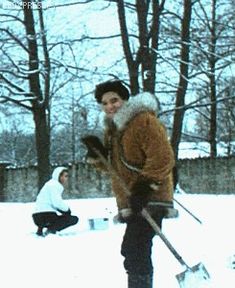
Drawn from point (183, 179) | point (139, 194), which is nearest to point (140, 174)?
point (139, 194)

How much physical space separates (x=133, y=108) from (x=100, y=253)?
370cm

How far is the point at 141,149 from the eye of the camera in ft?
13.9

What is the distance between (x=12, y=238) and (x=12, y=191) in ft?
66.6

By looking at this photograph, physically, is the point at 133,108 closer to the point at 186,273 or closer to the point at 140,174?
the point at 140,174

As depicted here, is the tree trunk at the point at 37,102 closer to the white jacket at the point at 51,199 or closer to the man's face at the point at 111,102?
the white jacket at the point at 51,199

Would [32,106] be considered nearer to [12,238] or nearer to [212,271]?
[12,238]

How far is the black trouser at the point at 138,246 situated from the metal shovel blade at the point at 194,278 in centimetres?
67

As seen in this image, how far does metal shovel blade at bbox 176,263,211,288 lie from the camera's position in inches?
191

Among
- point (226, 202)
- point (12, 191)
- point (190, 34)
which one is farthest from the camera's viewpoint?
point (12, 191)

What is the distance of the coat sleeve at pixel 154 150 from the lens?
4102 mm

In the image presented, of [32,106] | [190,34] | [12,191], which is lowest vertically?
[12,191]

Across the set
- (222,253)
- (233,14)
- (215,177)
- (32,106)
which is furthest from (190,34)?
(222,253)

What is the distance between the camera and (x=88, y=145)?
4633 mm

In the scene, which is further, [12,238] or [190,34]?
[190,34]
